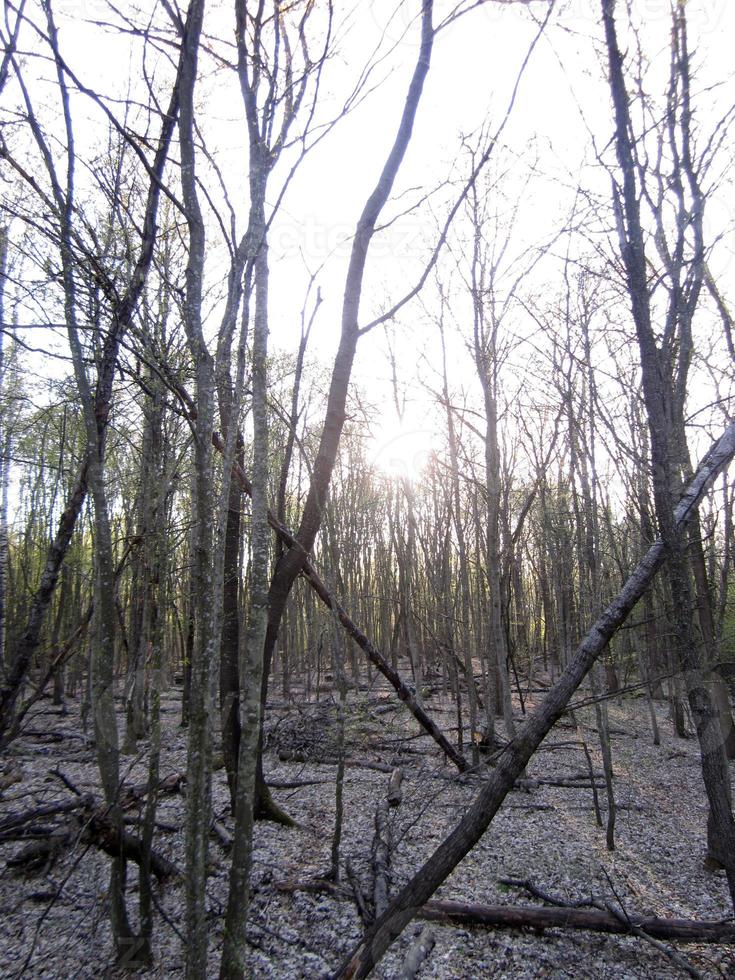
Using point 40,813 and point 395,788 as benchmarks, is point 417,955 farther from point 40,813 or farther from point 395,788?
point 395,788

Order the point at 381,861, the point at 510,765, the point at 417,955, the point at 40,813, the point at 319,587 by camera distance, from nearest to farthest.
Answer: the point at 510,765 < the point at 417,955 < the point at 40,813 < the point at 381,861 < the point at 319,587

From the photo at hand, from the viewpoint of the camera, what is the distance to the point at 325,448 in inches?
162

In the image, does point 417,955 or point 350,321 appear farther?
point 350,321

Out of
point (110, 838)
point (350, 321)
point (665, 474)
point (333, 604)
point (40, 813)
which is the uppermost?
point (350, 321)

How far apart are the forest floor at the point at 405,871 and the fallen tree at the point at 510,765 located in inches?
11.9

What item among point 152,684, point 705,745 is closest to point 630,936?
point 705,745

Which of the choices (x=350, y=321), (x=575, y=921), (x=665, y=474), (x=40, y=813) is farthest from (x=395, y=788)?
(x=350, y=321)

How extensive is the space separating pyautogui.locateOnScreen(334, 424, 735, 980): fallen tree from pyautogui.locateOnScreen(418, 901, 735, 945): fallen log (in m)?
0.89

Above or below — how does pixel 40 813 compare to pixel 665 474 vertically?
below

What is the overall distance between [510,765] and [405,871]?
1.99 m

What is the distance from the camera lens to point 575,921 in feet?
11.1

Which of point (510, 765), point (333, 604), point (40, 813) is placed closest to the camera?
point (510, 765)

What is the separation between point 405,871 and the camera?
4297 millimetres

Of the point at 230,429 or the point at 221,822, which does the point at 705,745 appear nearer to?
the point at 230,429
